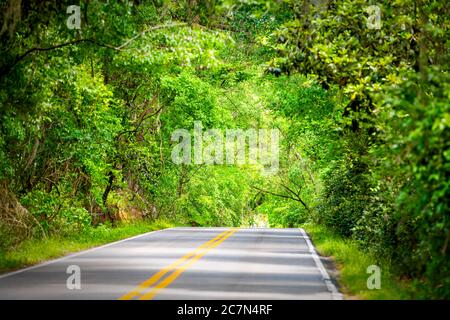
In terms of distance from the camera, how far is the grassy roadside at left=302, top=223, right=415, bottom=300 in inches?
662

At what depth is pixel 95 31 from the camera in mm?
23109

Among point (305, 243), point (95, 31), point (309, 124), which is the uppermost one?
point (95, 31)

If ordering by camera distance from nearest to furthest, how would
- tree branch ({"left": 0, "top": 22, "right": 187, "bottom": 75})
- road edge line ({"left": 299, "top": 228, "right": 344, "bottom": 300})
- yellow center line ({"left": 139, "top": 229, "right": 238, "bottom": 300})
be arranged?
1. yellow center line ({"left": 139, "top": 229, "right": 238, "bottom": 300})
2. road edge line ({"left": 299, "top": 228, "right": 344, "bottom": 300})
3. tree branch ({"left": 0, "top": 22, "right": 187, "bottom": 75})

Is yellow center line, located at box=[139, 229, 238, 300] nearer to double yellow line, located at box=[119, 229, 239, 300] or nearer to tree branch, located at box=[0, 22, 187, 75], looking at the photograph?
double yellow line, located at box=[119, 229, 239, 300]

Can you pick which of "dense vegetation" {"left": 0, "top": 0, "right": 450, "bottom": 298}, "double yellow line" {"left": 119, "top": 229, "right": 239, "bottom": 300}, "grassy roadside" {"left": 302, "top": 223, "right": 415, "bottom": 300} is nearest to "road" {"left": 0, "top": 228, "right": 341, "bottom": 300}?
"double yellow line" {"left": 119, "top": 229, "right": 239, "bottom": 300}

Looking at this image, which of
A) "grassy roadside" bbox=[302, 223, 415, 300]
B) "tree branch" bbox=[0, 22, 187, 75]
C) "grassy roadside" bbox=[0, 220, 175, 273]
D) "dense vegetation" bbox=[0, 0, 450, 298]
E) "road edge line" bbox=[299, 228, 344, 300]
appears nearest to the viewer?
"dense vegetation" bbox=[0, 0, 450, 298]

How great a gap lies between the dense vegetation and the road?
198 cm

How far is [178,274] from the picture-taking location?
20562mm

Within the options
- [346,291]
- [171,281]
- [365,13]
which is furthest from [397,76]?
[171,281]

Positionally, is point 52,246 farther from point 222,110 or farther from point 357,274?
point 222,110

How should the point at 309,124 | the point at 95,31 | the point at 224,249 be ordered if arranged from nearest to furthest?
the point at 95,31 < the point at 224,249 < the point at 309,124

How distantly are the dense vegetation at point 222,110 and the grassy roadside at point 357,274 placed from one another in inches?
16.1
